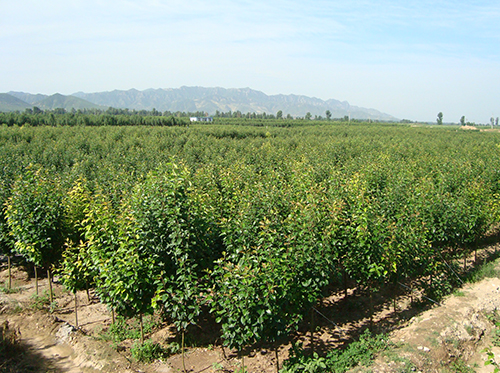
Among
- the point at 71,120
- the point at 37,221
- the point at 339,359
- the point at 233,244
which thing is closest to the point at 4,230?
the point at 37,221

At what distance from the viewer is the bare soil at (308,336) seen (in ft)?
25.7

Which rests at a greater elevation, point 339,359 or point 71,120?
point 71,120

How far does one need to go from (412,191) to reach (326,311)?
5.62m

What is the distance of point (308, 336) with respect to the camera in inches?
366

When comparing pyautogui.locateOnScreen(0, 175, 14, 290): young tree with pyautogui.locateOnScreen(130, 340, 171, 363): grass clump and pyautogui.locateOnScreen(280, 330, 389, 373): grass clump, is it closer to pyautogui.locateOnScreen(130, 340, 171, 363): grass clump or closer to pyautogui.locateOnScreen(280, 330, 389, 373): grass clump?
pyautogui.locateOnScreen(130, 340, 171, 363): grass clump

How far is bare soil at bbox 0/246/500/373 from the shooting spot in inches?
308

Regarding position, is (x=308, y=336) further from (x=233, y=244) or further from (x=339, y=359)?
(x=233, y=244)

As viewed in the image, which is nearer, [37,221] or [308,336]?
[308,336]

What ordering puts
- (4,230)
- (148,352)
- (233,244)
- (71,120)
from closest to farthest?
(148,352), (233,244), (4,230), (71,120)

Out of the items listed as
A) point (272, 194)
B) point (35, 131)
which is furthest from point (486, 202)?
point (35, 131)

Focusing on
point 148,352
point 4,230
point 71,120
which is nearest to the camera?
point 148,352

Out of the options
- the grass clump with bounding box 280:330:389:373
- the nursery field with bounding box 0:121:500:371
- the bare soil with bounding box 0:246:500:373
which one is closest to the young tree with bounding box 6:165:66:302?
the nursery field with bounding box 0:121:500:371

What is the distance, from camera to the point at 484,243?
1617 centimetres

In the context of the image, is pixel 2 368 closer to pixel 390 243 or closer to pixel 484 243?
pixel 390 243
